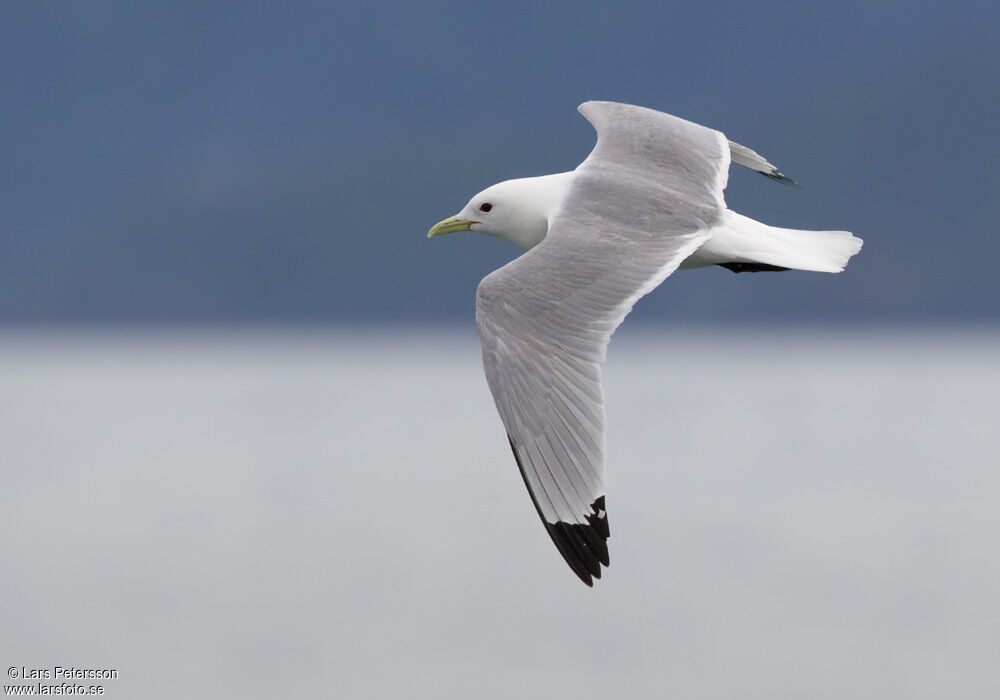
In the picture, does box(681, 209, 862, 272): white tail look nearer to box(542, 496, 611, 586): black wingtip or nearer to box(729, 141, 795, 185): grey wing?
box(729, 141, 795, 185): grey wing

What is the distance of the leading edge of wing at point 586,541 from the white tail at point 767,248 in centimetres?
173

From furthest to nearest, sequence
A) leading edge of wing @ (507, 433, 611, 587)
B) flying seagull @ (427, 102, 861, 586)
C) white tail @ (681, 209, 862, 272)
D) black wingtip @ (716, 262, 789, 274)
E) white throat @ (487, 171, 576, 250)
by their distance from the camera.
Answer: white throat @ (487, 171, 576, 250) < black wingtip @ (716, 262, 789, 274) < white tail @ (681, 209, 862, 272) < flying seagull @ (427, 102, 861, 586) < leading edge of wing @ (507, 433, 611, 587)

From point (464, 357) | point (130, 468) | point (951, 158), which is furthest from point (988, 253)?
point (130, 468)

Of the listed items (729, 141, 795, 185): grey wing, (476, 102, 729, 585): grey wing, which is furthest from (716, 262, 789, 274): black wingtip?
(729, 141, 795, 185): grey wing

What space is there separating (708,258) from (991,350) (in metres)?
47.3

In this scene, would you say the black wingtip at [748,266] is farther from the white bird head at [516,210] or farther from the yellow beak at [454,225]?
the yellow beak at [454,225]

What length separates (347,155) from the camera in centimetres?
6550

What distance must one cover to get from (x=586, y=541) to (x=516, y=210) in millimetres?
2288

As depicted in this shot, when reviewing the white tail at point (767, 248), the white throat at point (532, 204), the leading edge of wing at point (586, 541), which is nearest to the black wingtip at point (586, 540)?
the leading edge of wing at point (586, 541)

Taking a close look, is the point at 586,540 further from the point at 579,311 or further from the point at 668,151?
the point at 668,151

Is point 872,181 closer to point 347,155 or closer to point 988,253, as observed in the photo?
point 988,253

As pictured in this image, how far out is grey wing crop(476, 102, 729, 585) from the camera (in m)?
5.79

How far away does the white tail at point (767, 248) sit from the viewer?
23.0 ft

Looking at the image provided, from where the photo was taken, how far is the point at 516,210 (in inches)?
298
